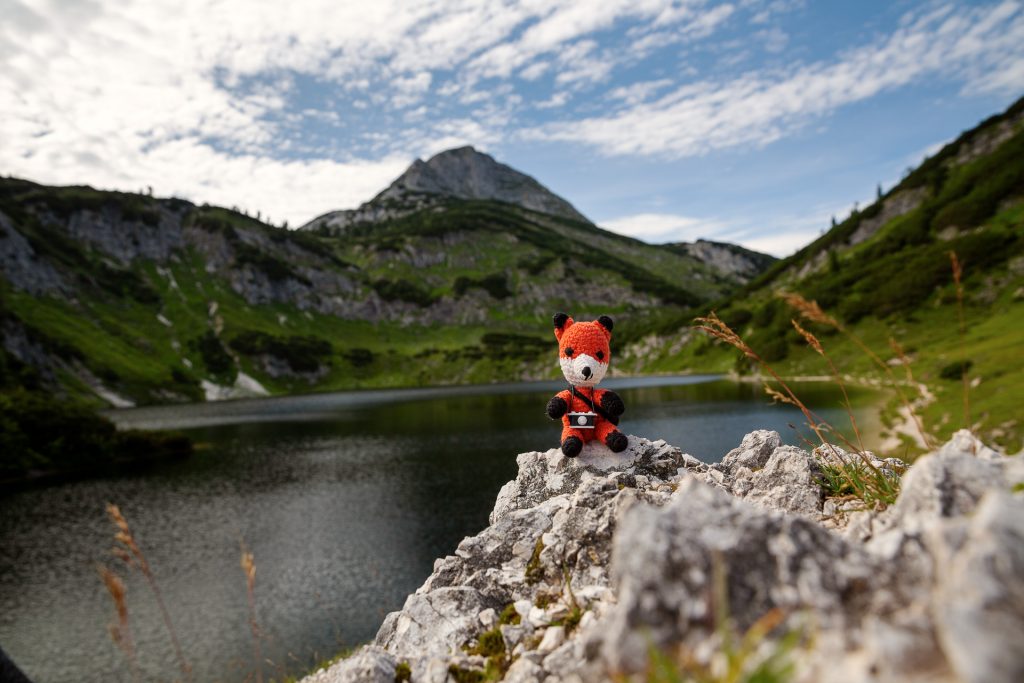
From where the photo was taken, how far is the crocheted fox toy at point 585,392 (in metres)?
10.4

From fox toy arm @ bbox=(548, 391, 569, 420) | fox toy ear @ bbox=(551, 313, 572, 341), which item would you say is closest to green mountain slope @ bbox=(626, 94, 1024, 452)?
fox toy ear @ bbox=(551, 313, 572, 341)

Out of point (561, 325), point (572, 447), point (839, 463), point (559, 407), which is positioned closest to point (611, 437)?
point (572, 447)

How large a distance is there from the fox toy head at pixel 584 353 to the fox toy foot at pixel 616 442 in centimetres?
146

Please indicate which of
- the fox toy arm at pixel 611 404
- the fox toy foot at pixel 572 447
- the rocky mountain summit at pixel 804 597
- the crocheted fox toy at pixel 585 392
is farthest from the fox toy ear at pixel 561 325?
the rocky mountain summit at pixel 804 597

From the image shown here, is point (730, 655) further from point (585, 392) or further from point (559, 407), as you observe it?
point (585, 392)

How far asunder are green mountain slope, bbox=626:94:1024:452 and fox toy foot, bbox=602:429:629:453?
112 ft

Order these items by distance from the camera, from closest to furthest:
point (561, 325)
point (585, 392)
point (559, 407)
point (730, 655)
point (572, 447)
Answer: point (730, 655), point (572, 447), point (559, 407), point (585, 392), point (561, 325)

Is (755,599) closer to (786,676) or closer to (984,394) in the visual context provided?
(786,676)

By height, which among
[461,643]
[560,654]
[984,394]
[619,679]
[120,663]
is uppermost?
[619,679]

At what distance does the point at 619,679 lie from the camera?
2.67m

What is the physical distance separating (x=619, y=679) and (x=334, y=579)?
37.2 meters

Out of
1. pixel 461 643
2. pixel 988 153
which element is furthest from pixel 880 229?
pixel 461 643

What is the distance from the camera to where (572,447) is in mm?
9852

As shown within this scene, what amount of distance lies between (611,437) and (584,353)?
1959mm
